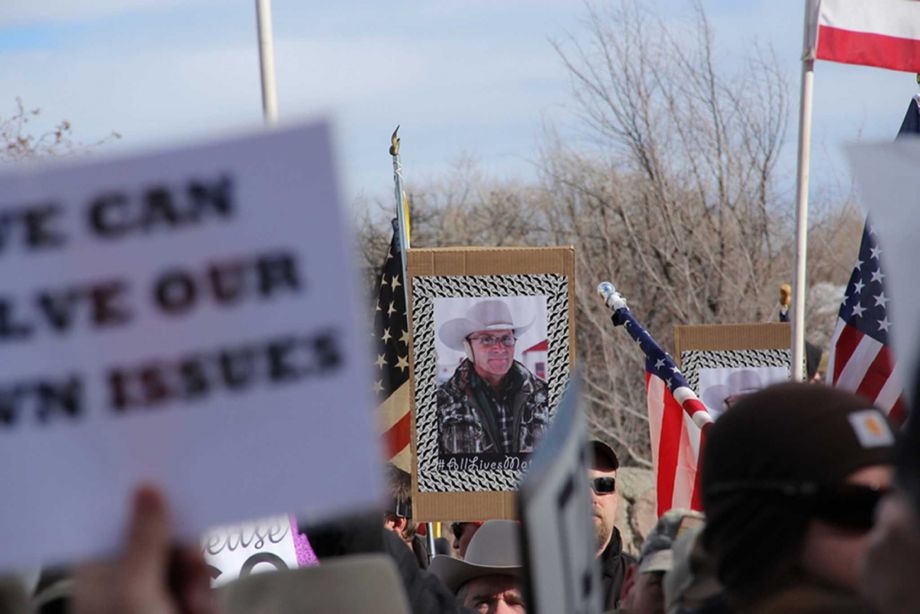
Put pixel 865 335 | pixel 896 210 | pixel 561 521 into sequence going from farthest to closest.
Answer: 1. pixel 865 335
2. pixel 896 210
3. pixel 561 521

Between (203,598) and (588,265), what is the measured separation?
27.1 metres

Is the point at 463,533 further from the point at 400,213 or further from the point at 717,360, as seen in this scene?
the point at 400,213

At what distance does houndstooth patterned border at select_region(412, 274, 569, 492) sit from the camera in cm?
674

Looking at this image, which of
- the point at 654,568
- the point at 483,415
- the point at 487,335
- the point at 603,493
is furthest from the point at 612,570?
the point at 654,568

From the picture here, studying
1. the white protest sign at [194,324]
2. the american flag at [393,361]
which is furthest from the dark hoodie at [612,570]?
the white protest sign at [194,324]

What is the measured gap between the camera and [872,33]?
27.2 ft

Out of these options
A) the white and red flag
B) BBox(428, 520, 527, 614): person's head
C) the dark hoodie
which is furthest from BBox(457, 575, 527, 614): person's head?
the white and red flag

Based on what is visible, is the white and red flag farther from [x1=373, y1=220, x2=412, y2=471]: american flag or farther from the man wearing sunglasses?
the man wearing sunglasses

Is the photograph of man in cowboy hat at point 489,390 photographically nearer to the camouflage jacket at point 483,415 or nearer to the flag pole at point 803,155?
the camouflage jacket at point 483,415

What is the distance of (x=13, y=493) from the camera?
156 centimetres

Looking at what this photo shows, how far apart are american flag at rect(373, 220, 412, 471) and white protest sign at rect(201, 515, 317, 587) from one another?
7.97 ft

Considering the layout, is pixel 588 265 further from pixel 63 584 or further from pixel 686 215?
pixel 63 584

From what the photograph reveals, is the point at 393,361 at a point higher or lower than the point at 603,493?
higher

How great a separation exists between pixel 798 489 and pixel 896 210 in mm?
415
